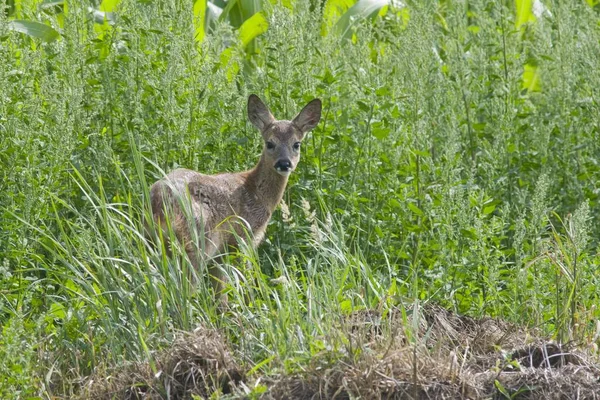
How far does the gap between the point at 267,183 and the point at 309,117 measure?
66cm

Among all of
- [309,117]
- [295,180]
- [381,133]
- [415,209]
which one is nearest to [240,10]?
[295,180]

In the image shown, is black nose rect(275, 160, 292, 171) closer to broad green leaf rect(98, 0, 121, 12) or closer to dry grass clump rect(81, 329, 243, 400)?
dry grass clump rect(81, 329, 243, 400)

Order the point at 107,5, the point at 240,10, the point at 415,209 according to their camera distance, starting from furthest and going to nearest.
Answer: the point at 240,10 < the point at 107,5 < the point at 415,209

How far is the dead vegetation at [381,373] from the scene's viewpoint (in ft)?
15.7

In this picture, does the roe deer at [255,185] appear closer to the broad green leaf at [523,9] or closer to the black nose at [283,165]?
the black nose at [283,165]

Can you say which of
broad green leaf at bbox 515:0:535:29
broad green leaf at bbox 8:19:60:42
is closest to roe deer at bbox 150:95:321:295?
broad green leaf at bbox 8:19:60:42

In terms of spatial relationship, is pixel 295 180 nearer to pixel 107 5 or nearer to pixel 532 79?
pixel 107 5

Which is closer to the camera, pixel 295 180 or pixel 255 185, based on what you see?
pixel 255 185

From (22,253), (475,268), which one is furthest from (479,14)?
(22,253)

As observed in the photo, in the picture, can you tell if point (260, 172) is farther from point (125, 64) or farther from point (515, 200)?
point (515, 200)

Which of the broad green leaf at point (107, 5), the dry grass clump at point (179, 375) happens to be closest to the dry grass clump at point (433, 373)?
the dry grass clump at point (179, 375)

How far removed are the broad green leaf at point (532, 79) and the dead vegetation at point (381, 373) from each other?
5.91m

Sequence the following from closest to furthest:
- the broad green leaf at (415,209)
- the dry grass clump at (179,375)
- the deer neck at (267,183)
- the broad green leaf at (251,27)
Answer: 1. the dry grass clump at (179,375)
2. the broad green leaf at (415,209)
3. the deer neck at (267,183)
4. the broad green leaf at (251,27)

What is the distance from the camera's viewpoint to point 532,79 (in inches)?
445
